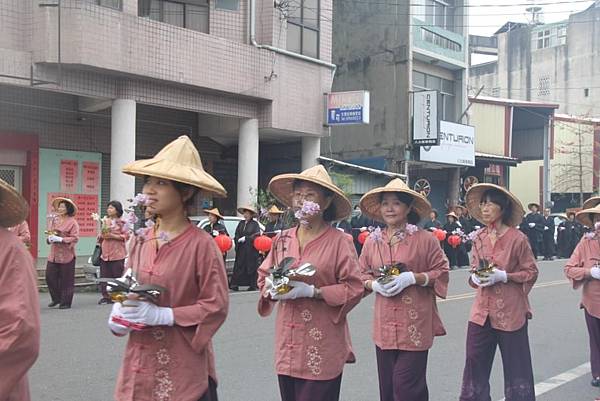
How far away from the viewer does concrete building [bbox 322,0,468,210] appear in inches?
953

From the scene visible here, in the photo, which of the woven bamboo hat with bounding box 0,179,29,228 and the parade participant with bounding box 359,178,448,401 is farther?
the parade participant with bounding box 359,178,448,401

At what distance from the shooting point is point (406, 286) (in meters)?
4.57

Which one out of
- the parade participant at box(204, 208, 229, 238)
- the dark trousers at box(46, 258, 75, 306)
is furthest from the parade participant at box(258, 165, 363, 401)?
the parade participant at box(204, 208, 229, 238)

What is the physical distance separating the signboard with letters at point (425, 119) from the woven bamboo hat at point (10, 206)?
842 inches

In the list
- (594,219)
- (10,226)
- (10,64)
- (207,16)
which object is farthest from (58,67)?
(10,226)

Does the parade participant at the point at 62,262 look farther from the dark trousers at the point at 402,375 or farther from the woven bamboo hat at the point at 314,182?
the dark trousers at the point at 402,375

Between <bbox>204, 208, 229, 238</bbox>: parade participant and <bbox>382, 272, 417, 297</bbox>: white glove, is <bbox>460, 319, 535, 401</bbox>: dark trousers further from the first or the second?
<bbox>204, 208, 229, 238</bbox>: parade participant

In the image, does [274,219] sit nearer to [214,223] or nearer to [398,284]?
[214,223]

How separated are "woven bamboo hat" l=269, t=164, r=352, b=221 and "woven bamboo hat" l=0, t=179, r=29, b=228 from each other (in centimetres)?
181

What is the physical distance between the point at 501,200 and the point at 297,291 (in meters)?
2.38

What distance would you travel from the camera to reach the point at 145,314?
291 cm

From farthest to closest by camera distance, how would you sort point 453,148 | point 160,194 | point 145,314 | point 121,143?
1. point 453,148
2. point 121,143
3. point 160,194
4. point 145,314

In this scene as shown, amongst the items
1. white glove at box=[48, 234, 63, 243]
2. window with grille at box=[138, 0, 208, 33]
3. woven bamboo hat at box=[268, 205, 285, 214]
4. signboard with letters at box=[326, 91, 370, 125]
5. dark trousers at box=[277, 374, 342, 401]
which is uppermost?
window with grille at box=[138, 0, 208, 33]

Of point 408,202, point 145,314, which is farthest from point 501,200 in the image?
point 145,314
